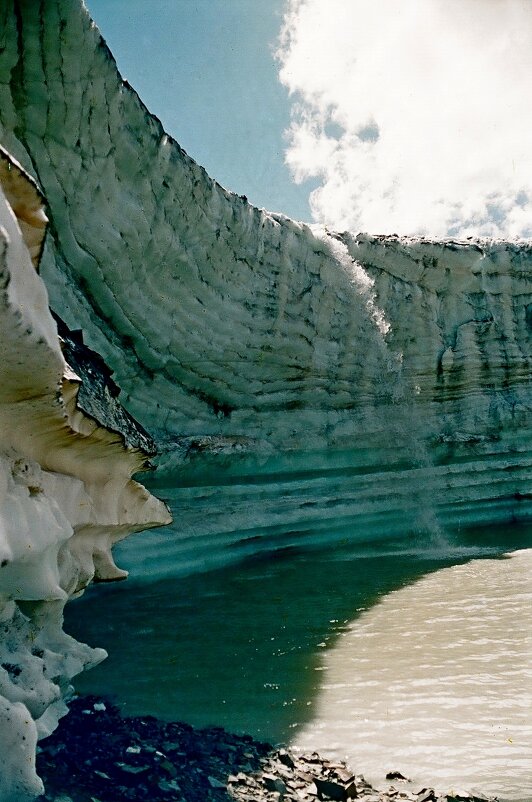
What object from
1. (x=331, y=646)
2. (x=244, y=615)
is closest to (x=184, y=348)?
(x=244, y=615)

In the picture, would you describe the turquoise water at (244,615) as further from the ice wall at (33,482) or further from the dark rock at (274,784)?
the ice wall at (33,482)

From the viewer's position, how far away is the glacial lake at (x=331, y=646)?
10.3 feet

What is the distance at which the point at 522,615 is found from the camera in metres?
5.01

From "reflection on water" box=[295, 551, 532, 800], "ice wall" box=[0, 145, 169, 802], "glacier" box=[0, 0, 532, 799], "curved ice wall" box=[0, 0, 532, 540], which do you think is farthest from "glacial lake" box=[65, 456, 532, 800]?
"curved ice wall" box=[0, 0, 532, 540]

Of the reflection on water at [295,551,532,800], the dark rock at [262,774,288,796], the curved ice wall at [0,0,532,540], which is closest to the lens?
the dark rock at [262,774,288,796]

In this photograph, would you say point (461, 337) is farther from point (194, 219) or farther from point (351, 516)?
point (194, 219)

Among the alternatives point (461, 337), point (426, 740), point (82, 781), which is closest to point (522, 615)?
point (426, 740)

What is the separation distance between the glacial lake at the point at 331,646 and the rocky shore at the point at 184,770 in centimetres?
14

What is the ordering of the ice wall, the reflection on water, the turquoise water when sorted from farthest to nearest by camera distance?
the turquoise water → the reflection on water → the ice wall

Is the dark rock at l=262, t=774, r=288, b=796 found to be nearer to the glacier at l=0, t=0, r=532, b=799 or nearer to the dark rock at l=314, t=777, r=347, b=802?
the dark rock at l=314, t=777, r=347, b=802

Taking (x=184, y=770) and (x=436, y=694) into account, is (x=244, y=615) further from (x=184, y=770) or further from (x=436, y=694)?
(x=184, y=770)

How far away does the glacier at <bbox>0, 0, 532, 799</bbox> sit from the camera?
2742 millimetres

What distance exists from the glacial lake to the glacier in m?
0.67

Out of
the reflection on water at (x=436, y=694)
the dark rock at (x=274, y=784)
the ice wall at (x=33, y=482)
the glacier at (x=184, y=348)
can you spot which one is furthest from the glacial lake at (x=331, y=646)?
the ice wall at (x=33, y=482)
